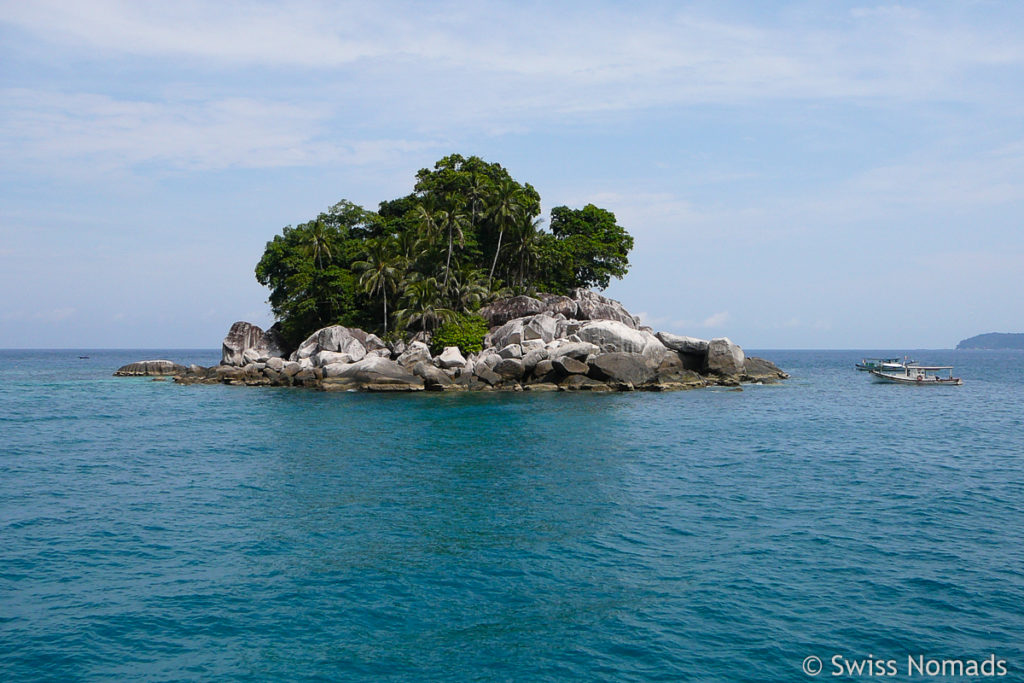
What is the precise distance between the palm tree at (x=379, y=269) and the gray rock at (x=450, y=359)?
7.54m

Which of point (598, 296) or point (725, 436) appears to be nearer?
point (725, 436)

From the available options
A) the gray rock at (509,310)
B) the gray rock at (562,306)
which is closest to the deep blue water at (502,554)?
the gray rock at (509,310)

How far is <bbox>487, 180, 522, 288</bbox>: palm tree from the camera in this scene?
6588 centimetres

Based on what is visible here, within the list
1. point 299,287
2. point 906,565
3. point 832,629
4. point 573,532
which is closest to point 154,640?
point 573,532

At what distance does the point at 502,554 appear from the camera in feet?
53.8

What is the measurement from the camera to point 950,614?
13.1 metres

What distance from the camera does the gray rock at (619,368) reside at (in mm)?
53625

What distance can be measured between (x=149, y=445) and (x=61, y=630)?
20.6 metres

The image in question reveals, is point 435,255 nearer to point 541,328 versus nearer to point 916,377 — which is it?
point 541,328

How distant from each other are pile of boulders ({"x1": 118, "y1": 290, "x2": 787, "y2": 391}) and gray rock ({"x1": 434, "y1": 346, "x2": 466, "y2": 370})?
0.08m

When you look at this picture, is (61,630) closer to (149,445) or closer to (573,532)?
(573,532)

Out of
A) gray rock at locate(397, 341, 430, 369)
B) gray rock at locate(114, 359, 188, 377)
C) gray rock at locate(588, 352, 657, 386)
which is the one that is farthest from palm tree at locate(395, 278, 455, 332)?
A: gray rock at locate(114, 359, 188, 377)

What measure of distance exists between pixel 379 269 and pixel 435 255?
615 cm

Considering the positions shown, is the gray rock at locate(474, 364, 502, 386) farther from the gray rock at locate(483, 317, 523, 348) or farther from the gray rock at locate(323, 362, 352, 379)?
the gray rock at locate(323, 362, 352, 379)
